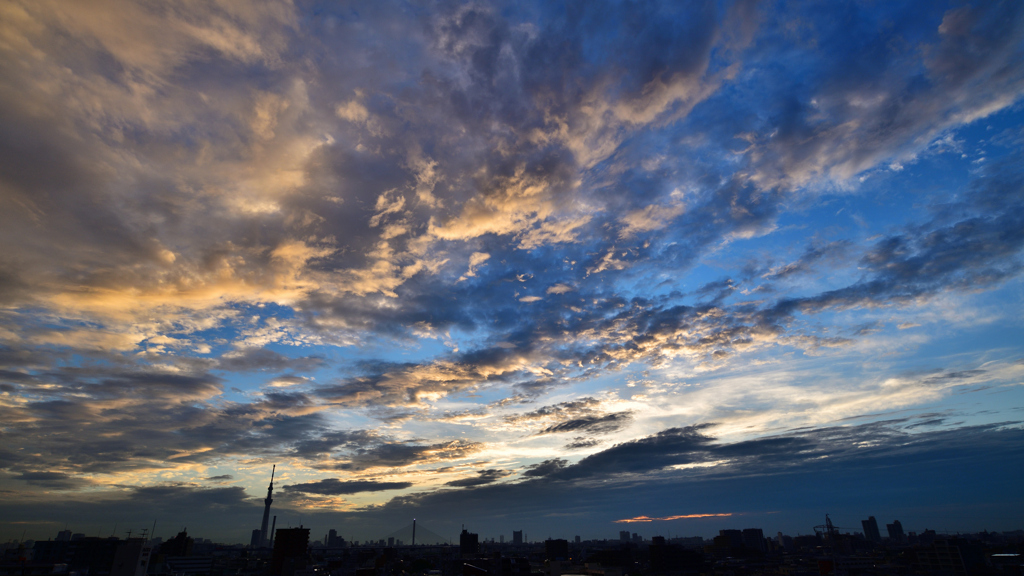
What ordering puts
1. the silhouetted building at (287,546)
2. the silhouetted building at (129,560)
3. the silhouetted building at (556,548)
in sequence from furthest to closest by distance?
the silhouetted building at (556,548)
the silhouetted building at (287,546)
the silhouetted building at (129,560)

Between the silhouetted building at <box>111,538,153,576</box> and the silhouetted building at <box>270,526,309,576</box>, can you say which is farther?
the silhouetted building at <box>270,526,309,576</box>

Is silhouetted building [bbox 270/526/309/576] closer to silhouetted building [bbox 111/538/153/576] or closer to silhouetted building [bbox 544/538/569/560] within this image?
silhouetted building [bbox 111/538/153/576]

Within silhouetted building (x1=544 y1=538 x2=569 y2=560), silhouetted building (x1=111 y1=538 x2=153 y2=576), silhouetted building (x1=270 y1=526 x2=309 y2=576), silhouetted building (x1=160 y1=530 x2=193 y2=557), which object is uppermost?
silhouetted building (x1=111 y1=538 x2=153 y2=576)

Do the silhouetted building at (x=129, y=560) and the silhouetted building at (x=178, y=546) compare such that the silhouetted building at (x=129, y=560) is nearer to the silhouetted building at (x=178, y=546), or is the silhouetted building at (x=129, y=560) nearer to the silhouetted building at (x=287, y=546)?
the silhouetted building at (x=287, y=546)

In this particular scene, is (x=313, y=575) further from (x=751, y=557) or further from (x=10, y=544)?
(x=10, y=544)

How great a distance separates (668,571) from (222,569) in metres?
137

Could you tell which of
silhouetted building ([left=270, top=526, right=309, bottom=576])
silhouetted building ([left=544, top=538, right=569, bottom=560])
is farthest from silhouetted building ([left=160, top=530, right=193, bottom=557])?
silhouetted building ([left=544, top=538, right=569, bottom=560])

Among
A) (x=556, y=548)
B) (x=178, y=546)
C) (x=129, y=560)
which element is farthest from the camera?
(x=556, y=548)

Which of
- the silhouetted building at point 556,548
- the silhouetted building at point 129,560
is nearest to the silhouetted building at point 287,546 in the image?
the silhouetted building at point 129,560

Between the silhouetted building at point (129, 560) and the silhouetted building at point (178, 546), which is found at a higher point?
the silhouetted building at point (129, 560)

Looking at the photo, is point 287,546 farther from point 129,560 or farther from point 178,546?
point 178,546

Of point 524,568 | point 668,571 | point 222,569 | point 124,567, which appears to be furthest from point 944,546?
point 222,569

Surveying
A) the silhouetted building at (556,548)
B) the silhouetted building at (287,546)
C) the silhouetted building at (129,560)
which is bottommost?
the silhouetted building at (556,548)

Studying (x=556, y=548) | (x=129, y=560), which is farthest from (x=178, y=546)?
(x=556, y=548)
